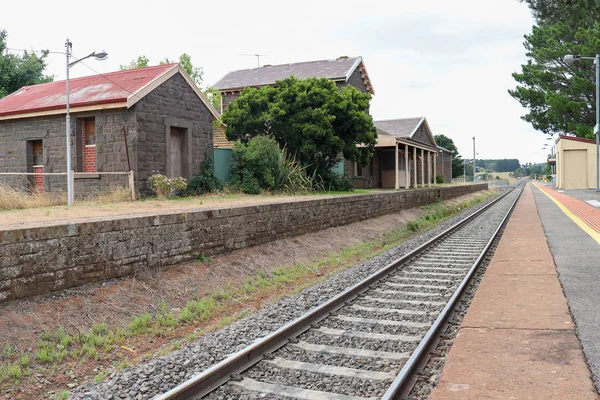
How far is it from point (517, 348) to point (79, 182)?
1378cm

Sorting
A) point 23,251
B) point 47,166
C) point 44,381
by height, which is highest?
point 47,166

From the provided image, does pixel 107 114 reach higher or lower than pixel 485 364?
higher

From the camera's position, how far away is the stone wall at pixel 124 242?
237 inches

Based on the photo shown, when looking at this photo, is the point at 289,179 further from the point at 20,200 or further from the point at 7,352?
the point at 7,352

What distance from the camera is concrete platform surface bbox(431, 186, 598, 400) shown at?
13.5 feet

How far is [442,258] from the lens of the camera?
11.0m

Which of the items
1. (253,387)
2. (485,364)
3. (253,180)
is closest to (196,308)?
(253,387)

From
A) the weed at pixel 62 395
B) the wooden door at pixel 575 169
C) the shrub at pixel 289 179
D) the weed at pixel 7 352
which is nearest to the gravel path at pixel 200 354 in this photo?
the weed at pixel 62 395

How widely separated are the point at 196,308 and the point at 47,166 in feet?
36.4

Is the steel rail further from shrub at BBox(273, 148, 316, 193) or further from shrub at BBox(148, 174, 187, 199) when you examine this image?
shrub at BBox(273, 148, 316, 193)

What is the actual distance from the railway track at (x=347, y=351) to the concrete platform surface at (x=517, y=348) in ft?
1.10

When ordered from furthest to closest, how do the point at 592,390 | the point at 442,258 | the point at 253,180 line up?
the point at 253,180, the point at 442,258, the point at 592,390

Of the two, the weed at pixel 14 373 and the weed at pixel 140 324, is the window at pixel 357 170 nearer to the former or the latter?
the weed at pixel 140 324

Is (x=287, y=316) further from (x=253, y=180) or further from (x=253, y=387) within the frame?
(x=253, y=180)
